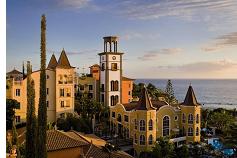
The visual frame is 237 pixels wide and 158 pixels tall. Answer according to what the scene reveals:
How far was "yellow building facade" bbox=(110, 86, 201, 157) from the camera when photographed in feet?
24.6

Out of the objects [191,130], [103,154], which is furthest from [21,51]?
[191,130]

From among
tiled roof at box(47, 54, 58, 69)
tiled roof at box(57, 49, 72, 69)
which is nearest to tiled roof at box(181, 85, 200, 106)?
tiled roof at box(57, 49, 72, 69)

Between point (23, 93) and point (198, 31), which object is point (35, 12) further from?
point (23, 93)

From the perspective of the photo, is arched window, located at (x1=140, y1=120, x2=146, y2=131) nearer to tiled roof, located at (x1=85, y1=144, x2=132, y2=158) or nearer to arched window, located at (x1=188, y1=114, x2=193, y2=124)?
arched window, located at (x1=188, y1=114, x2=193, y2=124)

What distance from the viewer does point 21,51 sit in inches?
184

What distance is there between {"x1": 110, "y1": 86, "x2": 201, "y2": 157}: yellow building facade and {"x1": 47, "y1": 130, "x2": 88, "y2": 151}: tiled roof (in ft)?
8.29

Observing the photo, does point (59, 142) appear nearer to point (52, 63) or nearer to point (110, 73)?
point (52, 63)

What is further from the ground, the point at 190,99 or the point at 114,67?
the point at 114,67

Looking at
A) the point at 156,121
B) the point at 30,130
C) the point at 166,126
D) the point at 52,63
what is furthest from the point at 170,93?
the point at 30,130

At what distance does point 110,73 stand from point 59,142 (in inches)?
198

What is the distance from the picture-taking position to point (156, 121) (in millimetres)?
7926

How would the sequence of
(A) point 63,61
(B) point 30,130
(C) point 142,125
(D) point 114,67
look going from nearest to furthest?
(B) point 30,130 → (C) point 142,125 → (A) point 63,61 → (D) point 114,67

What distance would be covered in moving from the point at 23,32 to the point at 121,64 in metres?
5.50

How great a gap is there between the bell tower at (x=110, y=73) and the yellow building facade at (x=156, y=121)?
1.29 metres
